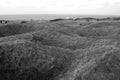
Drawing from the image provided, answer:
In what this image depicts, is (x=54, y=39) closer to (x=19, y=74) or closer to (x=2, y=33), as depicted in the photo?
(x=19, y=74)

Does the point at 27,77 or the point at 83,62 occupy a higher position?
the point at 83,62

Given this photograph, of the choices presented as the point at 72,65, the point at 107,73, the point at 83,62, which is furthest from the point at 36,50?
the point at 107,73

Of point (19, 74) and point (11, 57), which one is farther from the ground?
point (11, 57)

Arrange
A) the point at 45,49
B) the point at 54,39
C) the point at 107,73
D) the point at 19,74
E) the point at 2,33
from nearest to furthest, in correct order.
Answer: the point at 107,73 → the point at 19,74 → the point at 45,49 → the point at 54,39 → the point at 2,33

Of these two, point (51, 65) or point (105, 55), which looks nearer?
point (105, 55)

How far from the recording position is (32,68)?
34.8 feet

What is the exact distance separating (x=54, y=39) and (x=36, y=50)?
4564 millimetres

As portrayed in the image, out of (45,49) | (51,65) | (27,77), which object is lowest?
(27,77)

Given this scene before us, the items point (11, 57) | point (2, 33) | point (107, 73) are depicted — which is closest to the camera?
point (107, 73)

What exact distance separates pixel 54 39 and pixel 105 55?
294 inches

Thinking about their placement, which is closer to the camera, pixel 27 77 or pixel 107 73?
pixel 107 73

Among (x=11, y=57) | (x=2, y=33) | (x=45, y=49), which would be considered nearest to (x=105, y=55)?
(x=45, y=49)

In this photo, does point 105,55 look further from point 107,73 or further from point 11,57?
point 11,57

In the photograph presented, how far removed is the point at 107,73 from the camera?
8.55m
